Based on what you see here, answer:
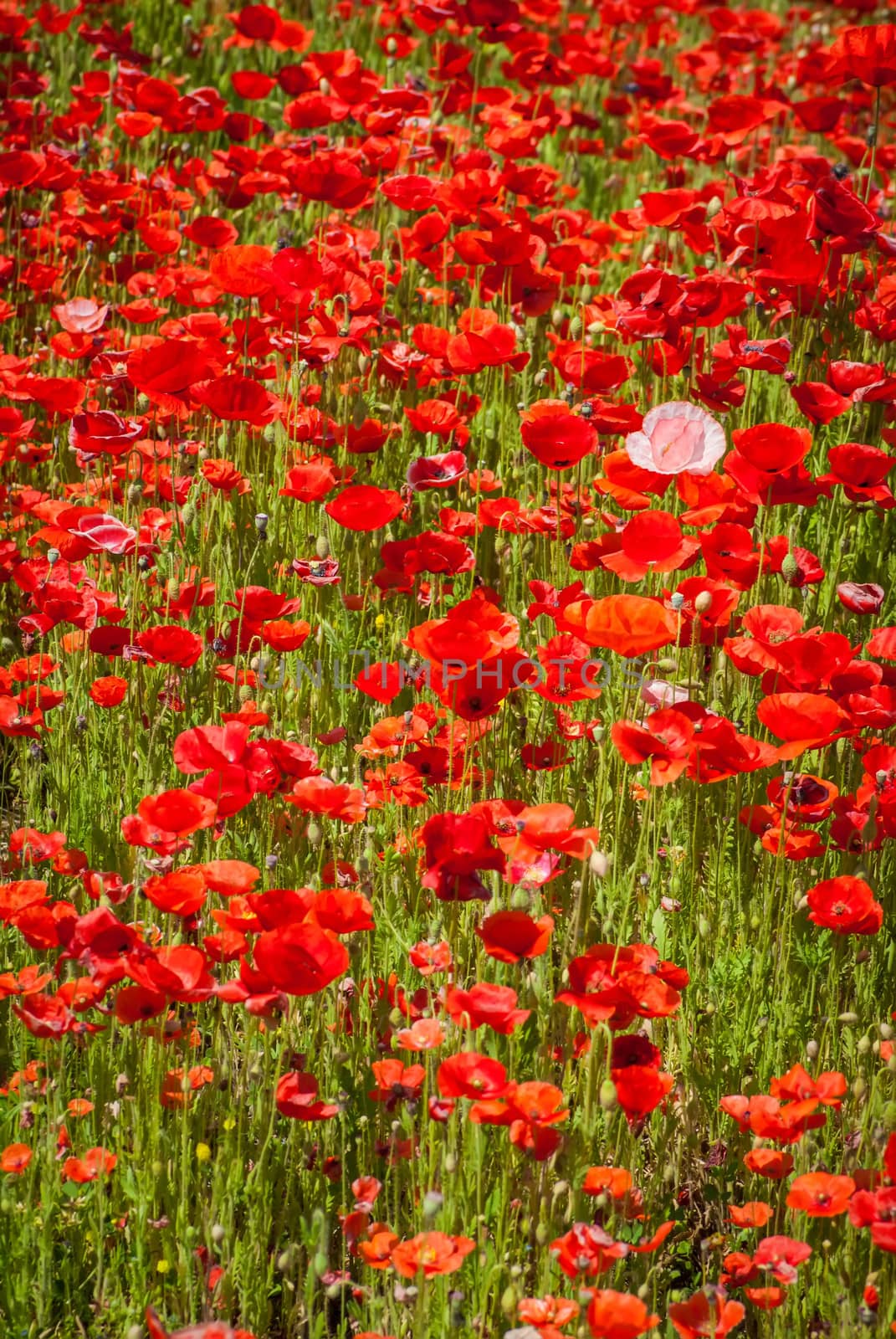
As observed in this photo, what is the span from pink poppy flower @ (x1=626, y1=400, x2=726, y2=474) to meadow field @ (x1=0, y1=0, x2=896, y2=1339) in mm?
10

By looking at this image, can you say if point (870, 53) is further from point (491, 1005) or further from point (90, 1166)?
point (90, 1166)

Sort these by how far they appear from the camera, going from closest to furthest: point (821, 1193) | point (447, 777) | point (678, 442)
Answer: point (821, 1193) < point (447, 777) < point (678, 442)

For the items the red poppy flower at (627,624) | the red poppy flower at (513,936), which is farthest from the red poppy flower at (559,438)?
the red poppy flower at (513,936)

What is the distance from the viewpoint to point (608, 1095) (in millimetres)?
1918

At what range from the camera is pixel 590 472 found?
384 cm

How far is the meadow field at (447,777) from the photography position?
196cm

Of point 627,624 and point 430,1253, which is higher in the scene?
point 627,624

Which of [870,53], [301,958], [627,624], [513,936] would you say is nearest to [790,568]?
[627,624]

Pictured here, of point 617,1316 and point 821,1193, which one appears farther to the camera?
point 821,1193

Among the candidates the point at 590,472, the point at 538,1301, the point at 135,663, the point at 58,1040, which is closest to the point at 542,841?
the point at 538,1301

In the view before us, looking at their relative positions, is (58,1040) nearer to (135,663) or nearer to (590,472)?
(135,663)

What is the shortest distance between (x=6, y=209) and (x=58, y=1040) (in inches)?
144

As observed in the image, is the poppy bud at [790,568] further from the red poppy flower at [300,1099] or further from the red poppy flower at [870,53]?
the red poppy flower at [870,53]

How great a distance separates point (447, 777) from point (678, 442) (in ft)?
2.70
